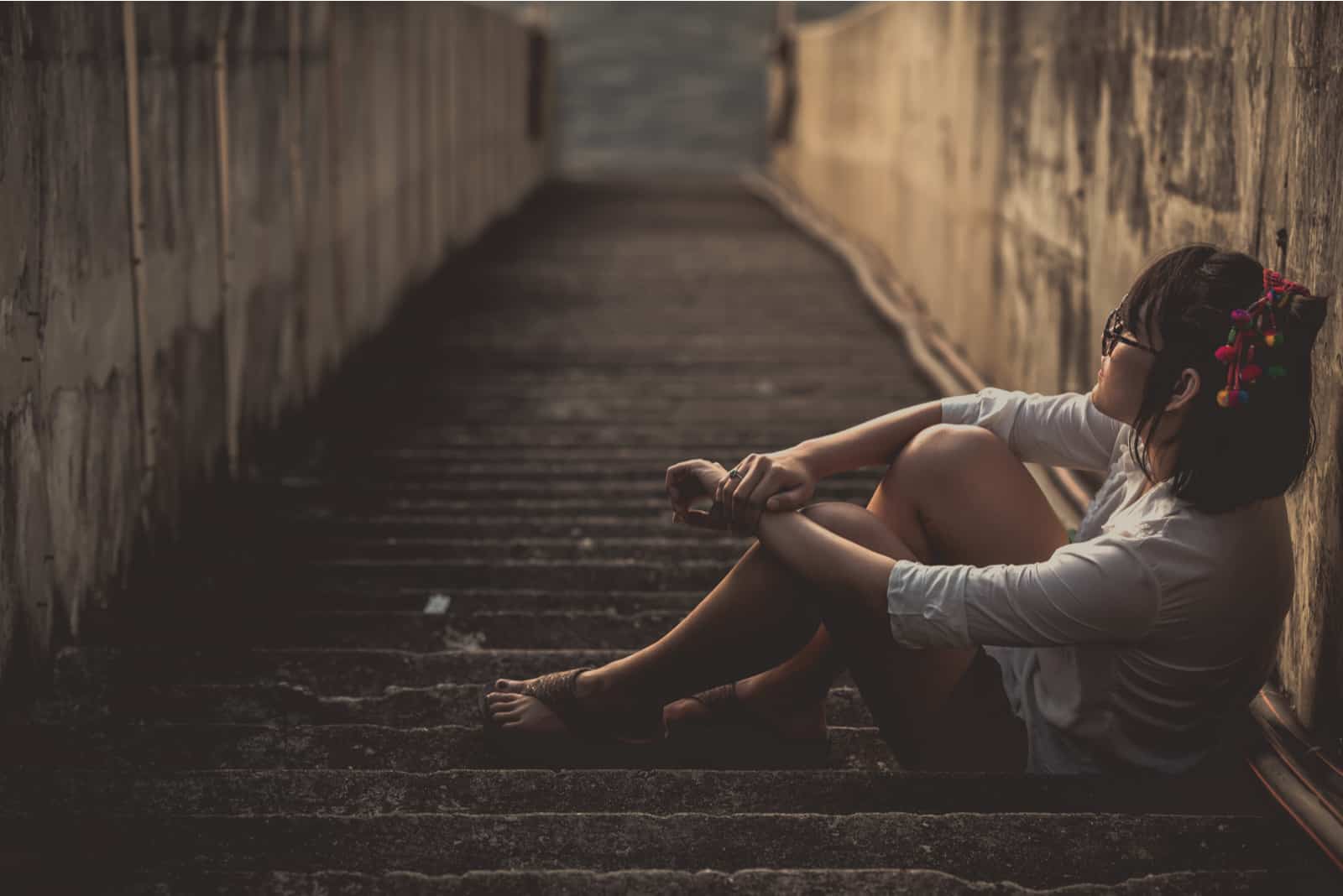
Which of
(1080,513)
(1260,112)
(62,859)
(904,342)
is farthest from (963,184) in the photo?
(62,859)

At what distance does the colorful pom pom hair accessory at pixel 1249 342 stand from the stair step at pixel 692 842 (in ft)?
2.17

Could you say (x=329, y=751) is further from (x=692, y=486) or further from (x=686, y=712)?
(x=692, y=486)

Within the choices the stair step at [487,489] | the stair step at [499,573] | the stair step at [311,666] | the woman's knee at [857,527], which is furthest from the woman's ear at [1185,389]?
the stair step at [487,489]

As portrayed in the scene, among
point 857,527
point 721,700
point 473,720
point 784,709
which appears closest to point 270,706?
point 473,720

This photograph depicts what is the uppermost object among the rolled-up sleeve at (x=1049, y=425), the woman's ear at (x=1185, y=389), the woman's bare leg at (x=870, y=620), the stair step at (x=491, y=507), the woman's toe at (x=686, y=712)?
the woman's ear at (x=1185, y=389)

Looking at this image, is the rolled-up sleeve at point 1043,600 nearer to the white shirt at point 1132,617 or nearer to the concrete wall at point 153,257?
the white shirt at point 1132,617

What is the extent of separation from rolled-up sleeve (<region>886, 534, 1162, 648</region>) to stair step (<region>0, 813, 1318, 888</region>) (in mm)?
279

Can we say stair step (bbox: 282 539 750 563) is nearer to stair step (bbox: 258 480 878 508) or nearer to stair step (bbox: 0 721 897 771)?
stair step (bbox: 258 480 878 508)

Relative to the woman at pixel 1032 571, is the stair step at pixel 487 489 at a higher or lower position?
lower

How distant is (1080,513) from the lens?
4.21 metres

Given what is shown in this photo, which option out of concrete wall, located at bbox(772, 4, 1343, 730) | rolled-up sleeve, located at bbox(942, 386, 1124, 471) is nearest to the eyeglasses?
rolled-up sleeve, located at bbox(942, 386, 1124, 471)

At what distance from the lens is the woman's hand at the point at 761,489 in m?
2.67

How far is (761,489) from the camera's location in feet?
8.77

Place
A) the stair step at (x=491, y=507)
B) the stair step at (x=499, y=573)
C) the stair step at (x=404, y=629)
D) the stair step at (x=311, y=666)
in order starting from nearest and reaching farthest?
1. the stair step at (x=311, y=666)
2. the stair step at (x=404, y=629)
3. the stair step at (x=499, y=573)
4. the stair step at (x=491, y=507)
